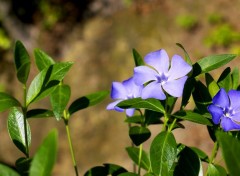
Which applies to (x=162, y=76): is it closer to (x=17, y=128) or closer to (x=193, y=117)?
(x=193, y=117)

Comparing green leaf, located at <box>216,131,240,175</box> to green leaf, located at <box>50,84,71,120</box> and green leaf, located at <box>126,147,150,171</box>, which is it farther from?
green leaf, located at <box>126,147,150,171</box>

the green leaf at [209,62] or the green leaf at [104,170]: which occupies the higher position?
the green leaf at [209,62]

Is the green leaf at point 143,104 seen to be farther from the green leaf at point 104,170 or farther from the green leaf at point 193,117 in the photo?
the green leaf at point 104,170

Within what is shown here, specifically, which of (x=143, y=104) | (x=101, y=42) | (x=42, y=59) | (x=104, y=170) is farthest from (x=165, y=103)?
(x=101, y=42)

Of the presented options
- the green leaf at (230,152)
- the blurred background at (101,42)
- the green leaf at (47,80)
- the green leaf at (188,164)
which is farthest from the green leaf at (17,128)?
the blurred background at (101,42)

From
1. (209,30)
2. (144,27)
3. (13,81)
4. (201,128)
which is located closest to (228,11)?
(209,30)
